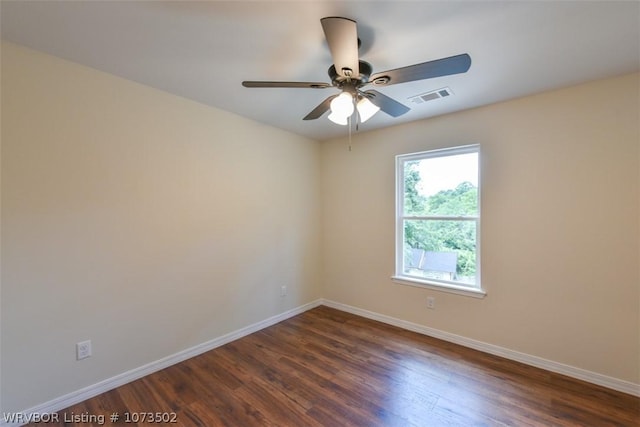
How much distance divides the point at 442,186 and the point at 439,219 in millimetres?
354

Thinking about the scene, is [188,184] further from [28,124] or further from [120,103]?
[28,124]

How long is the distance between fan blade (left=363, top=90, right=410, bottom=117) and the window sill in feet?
6.00

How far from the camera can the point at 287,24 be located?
5.01 feet

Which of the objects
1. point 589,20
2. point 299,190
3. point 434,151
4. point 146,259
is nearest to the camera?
point 589,20

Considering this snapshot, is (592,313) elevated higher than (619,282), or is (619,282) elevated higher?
(619,282)

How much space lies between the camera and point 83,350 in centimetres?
197

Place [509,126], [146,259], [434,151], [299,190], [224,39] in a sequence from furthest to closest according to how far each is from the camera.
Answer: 1. [299,190]
2. [434,151]
3. [509,126]
4. [146,259]
5. [224,39]

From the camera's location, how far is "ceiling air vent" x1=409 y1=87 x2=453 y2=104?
232 centimetres

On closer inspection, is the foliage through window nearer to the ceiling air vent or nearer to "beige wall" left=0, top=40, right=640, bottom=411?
"beige wall" left=0, top=40, right=640, bottom=411

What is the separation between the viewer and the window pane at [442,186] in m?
2.78

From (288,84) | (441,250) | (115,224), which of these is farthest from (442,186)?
(115,224)

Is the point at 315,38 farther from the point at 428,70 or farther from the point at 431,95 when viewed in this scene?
the point at 431,95

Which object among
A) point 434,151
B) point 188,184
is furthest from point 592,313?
point 188,184

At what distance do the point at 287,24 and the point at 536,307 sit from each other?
2893mm
